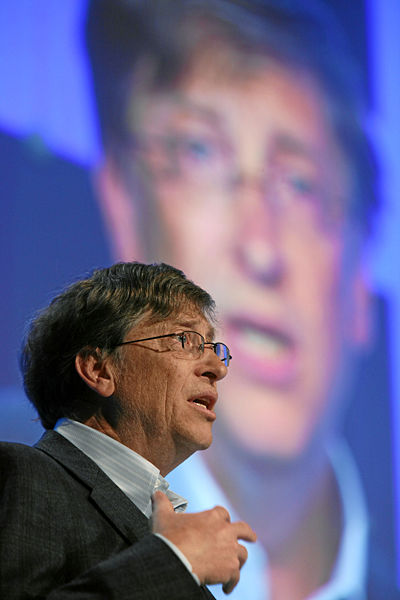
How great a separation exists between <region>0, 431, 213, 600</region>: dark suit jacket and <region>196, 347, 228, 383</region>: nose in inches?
13.4

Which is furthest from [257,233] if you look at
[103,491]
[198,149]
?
[103,491]

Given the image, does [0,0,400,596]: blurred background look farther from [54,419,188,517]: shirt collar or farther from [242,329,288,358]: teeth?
[54,419,188,517]: shirt collar

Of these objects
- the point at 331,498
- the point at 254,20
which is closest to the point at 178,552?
the point at 331,498

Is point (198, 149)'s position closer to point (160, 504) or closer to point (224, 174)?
point (224, 174)

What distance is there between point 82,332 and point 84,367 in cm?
8

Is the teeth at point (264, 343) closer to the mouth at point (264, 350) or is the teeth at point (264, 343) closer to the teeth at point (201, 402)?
the mouth at point (264, 350)

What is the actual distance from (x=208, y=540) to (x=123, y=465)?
13.4 inches

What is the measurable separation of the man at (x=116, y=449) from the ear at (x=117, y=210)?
0.90m

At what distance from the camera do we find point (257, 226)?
289 centimetres

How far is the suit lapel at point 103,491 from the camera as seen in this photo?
1313 mm

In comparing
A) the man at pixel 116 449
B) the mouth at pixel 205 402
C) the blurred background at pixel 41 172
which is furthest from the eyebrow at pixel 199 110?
the mouth at pixel 205 402

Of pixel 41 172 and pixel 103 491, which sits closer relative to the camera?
pixel 103 491

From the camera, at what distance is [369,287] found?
3158mm

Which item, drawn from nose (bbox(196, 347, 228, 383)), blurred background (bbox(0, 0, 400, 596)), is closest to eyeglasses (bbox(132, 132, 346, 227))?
blurred background (bbox(0, 0, 400, 596))
